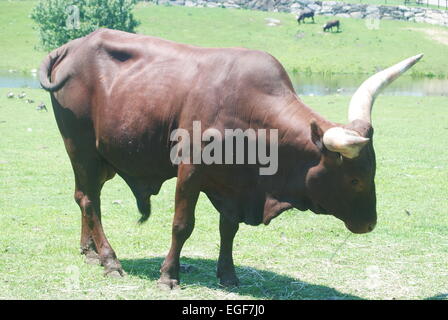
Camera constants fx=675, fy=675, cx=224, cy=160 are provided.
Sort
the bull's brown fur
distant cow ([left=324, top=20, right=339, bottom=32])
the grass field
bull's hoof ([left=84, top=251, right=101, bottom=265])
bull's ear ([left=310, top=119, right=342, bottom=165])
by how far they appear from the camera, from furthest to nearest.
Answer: distant cow ([left=324, top=20, right=339, bottom=32]) → the grass field → bull's hoof ([left=84, top=251, right=101, bottom=265]) → the bull's brown fur → bull's ear ([left=310, top=119, right=342, bottom=165])

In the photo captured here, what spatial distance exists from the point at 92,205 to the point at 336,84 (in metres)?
28.4

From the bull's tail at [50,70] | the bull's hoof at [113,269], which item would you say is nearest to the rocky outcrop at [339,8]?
the bull's tail at [50,70]

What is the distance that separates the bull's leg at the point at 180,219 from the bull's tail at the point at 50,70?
5.52ft

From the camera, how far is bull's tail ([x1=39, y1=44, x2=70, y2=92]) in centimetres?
668

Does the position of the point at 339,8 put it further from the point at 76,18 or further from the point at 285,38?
the point at 76,18

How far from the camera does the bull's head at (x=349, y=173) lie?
17.1ft

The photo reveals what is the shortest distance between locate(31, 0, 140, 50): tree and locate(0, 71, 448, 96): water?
2.47 metres

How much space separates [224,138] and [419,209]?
14.7 ft

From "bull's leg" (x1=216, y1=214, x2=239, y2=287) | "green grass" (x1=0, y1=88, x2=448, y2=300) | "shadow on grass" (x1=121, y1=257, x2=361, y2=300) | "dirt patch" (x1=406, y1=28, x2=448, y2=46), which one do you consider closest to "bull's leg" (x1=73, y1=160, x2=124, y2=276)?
"green grass" (x1=0, y1=88, x2=448, y2=300)

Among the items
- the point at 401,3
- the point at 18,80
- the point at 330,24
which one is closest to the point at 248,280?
the point at 18,80

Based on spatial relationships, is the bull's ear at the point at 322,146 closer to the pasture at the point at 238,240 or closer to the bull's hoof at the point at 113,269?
the pasture at the point at 238,240

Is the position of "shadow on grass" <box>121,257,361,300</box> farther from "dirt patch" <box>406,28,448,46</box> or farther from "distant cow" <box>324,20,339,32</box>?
"distant cow" <box>324,20,339,32</box>

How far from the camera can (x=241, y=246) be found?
7590 millimetres

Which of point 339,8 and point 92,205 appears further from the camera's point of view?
point 339,8
